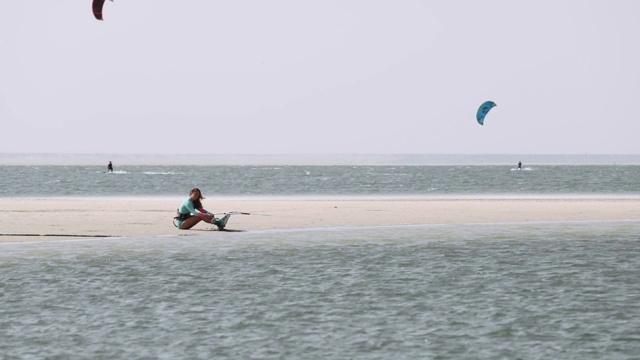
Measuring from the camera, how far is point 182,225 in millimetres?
27156

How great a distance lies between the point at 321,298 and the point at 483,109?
48.6 metres

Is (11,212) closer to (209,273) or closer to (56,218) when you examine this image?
(56,218)

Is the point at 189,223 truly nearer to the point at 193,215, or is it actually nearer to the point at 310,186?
the point at 193,215

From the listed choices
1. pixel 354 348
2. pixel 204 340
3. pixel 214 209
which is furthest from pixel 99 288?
pixel 214 209

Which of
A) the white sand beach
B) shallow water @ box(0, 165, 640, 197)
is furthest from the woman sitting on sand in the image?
shallow water @ box(0, 165, 640, 197)

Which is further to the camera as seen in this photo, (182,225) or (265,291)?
(182,225)

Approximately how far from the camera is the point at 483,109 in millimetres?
63312

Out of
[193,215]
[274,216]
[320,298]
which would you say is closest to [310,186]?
[274,216]

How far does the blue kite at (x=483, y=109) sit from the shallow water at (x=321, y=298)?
36966 mm

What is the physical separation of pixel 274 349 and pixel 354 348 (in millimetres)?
1040

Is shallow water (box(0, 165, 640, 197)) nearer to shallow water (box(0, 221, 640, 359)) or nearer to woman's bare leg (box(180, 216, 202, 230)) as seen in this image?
woman's bare leg (box(180, 216, 202, 230))

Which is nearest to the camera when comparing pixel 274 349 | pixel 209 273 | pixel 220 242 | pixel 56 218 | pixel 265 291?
pixel 274 349

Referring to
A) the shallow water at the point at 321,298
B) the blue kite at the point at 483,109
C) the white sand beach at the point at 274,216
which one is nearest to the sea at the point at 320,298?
the shallow water at the point at 321,298

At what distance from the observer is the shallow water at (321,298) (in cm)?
1285
